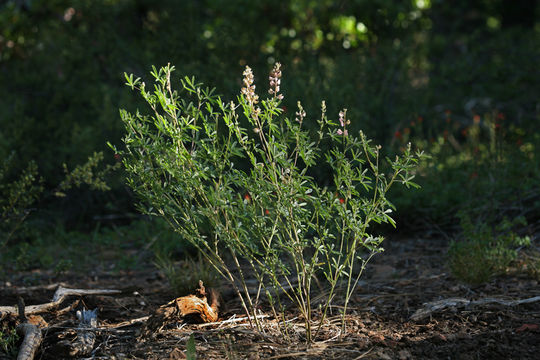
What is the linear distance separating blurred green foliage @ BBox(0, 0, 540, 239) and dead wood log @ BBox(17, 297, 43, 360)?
2.76 m

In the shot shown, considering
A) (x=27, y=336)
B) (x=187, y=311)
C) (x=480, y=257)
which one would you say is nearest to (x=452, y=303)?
(x=480, y=257)

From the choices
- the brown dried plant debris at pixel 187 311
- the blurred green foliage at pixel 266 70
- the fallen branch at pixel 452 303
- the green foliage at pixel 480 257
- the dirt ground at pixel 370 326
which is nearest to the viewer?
the dirt ground at pixel 370 326

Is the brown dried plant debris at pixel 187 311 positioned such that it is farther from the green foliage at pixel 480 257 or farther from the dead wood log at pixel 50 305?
the green foliage at pixel 480 257

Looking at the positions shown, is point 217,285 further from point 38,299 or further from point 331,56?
point 331,56

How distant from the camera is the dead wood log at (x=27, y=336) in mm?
2686

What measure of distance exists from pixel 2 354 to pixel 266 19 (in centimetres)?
634

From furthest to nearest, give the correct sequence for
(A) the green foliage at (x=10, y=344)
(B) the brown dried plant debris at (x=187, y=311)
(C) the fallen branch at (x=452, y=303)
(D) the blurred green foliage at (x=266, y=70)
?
(D) the blurred green foliage at (x=266, y=70)
(C) the fallen branch at (x=452, y=303)
(B) the brown dried plant debris at (x=187, y=311)
(A) the green foliage at (x=10, y=344)

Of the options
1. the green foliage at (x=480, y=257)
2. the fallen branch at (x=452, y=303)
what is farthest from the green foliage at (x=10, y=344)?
the green foliage at (x=480, y=257)

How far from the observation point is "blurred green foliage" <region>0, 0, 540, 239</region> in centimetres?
586

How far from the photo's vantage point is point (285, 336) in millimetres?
2797

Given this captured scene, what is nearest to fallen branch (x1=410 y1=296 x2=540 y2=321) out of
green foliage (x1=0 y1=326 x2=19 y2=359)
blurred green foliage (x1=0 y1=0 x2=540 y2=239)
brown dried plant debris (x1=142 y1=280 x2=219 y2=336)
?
brown dried plant debris (x1=142 y1=280 x2=219 y2=336)

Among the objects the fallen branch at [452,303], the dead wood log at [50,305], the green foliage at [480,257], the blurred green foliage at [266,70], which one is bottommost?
the fallen branch at [452,303]

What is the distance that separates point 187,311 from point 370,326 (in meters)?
0.92

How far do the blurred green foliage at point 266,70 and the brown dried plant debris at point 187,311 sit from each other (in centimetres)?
228
